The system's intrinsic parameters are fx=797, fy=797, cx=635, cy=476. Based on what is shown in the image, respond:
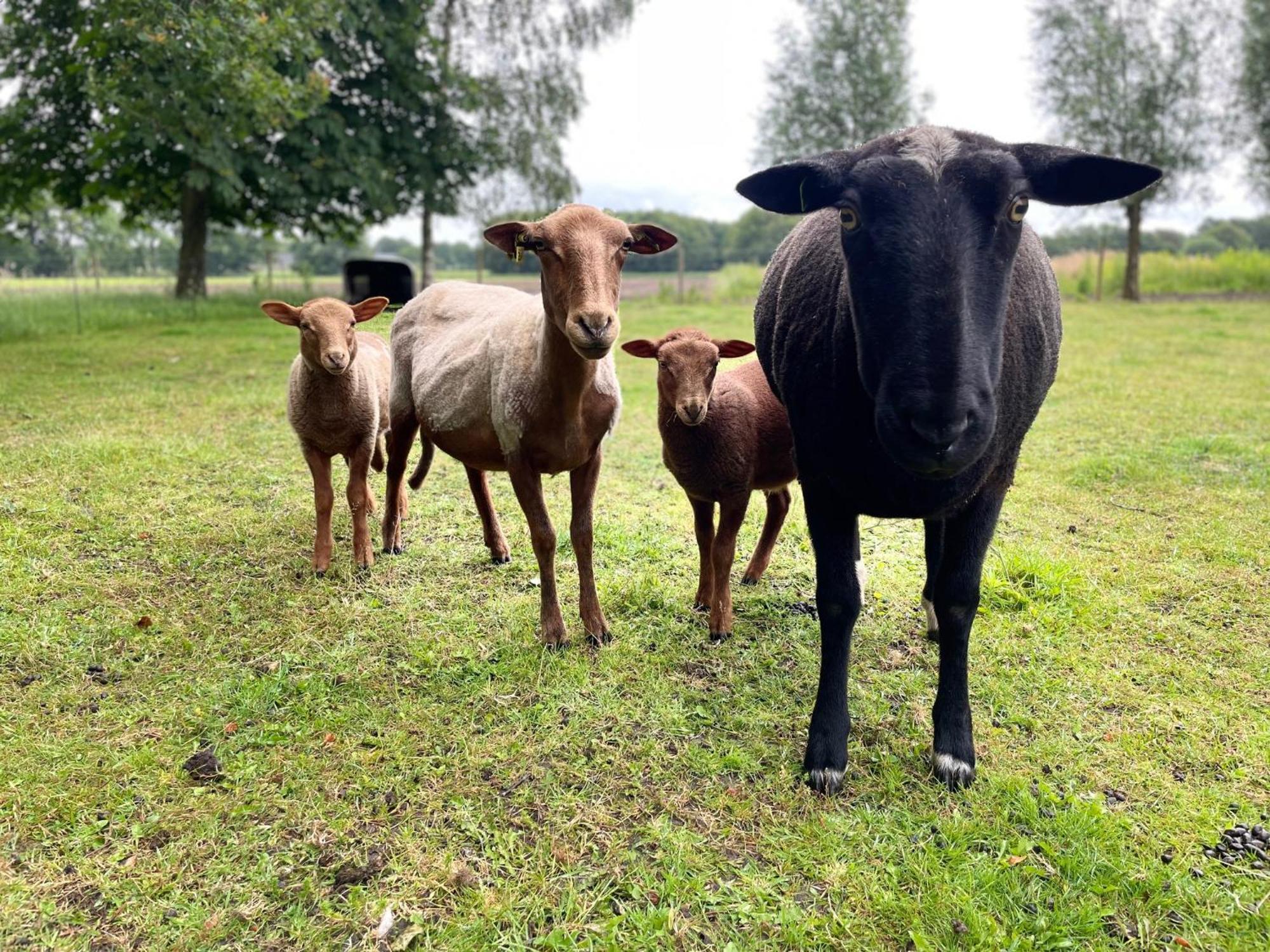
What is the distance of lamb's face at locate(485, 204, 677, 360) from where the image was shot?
346 centimetres

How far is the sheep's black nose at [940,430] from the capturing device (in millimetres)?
2525

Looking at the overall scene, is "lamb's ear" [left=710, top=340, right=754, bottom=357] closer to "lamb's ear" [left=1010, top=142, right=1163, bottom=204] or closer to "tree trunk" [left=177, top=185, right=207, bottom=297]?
"lamb's ear" [left=1010, top=142, right=1163, bottom=204]

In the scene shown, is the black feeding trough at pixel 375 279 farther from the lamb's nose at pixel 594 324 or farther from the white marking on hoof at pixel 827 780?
the white marking on hoof at pixel 827 780

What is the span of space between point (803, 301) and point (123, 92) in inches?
599

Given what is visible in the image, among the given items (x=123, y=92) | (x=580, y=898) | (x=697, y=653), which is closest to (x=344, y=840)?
(x=580, y=898)

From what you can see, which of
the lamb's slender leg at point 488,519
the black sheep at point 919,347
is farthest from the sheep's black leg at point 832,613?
the lamb's slender leg at point 488,519

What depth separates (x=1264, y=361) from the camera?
13.6 m

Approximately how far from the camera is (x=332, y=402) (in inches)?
212

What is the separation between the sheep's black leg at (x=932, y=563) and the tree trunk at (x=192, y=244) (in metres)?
22.2

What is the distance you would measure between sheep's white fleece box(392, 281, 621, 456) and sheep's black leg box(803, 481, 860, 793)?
4.90 ft

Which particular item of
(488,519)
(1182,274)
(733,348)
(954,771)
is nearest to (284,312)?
(488,519)

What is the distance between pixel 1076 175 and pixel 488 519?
3.91m

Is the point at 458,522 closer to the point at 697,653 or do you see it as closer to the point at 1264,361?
the point at 697,653

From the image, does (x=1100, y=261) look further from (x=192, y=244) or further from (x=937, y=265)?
(x=937, y=265)
